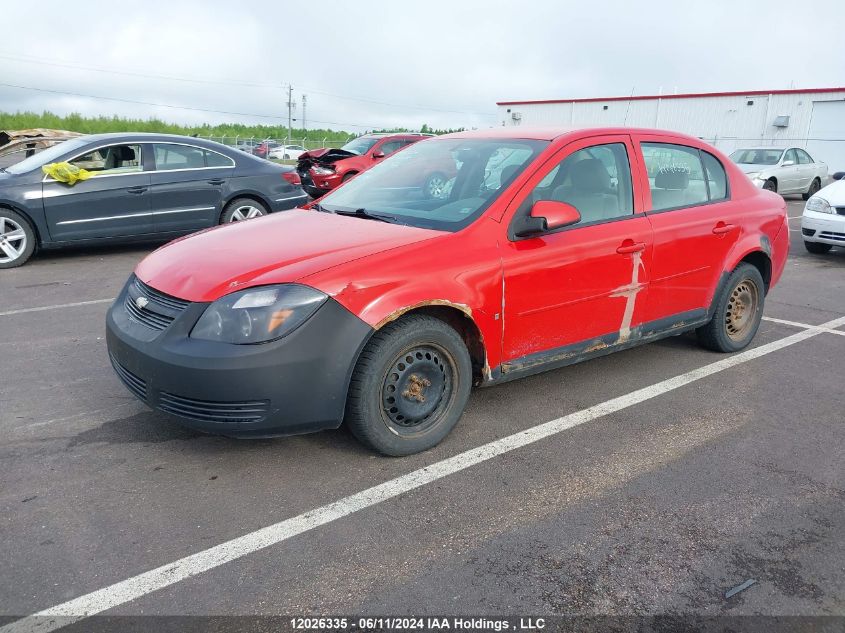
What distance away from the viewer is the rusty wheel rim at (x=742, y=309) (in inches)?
208

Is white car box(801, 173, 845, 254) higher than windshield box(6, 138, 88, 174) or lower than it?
lower

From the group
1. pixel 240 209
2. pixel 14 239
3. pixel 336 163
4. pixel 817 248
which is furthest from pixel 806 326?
pixel 336 163

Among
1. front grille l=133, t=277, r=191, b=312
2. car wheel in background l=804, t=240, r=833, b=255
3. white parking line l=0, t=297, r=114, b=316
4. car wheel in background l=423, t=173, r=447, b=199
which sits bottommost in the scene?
white parking line l=0, t=297, r=114, b=316

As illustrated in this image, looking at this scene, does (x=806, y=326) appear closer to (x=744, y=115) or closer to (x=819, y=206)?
(x=819, y=206)

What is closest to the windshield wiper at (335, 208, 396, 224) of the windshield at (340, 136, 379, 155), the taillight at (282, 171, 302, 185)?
the taillight at (282, 171, 302, 185)

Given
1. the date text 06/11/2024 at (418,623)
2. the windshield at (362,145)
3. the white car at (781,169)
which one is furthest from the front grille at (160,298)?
the white car at (781,169)

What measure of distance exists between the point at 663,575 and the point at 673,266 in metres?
2.42

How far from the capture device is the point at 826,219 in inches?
390

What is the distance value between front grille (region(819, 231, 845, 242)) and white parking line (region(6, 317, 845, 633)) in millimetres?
6627

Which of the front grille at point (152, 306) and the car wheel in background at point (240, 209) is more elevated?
the front grille at point (152, 306)

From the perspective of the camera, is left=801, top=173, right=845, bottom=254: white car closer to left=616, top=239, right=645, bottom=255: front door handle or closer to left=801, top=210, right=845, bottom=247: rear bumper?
left=801, top=210, right=845, bottom=247: rear bumper

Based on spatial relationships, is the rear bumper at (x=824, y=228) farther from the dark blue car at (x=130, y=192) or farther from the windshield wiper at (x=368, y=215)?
the windshield wiper at (x=368, y=215)

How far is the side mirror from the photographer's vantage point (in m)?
3.72

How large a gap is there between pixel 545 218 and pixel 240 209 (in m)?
6.62
